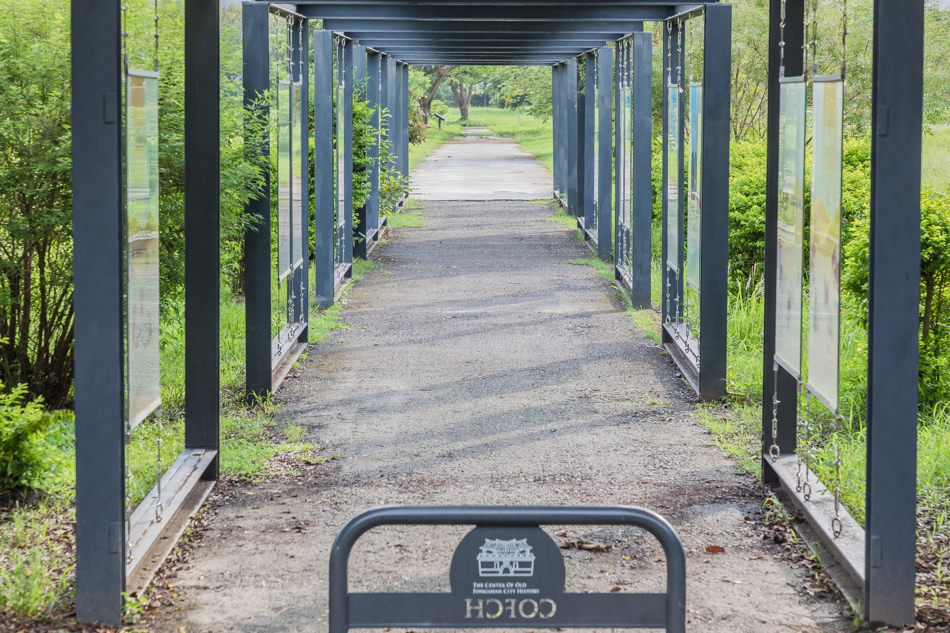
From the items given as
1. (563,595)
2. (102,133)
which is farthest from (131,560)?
(563,595)

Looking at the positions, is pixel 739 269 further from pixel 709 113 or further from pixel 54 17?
pixel 54 17

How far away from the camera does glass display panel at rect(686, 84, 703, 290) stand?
7812 millimetres

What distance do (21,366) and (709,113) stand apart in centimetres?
479

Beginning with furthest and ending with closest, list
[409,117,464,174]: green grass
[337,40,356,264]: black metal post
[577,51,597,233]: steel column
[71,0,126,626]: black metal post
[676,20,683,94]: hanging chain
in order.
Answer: [409,117,464,174]: green grass
[577,51,597,233]: steel column
[337,40,356,264]: black metal post
[676,20,683,94]: hanging chain
[71,0,126,626]: black metal post

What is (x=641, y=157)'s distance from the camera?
35.9ft

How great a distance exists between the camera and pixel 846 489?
17.7ft

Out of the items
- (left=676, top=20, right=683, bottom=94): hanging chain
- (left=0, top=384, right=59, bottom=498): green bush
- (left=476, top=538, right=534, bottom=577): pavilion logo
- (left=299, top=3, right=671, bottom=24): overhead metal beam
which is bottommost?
(left=0, top=384, right=59, bottom=498): green bush

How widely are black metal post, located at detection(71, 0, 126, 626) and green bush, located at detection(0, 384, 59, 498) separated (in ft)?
4.60

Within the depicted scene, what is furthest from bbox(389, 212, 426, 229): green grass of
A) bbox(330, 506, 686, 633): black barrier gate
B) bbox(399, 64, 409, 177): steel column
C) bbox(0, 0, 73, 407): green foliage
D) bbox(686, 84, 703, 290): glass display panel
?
bbox(330, 506, 686, 633): black barrier gate

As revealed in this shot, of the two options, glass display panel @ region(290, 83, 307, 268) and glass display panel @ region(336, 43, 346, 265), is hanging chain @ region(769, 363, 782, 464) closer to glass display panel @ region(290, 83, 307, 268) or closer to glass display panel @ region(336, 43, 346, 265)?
glass display panel @ region(290, 83, 307, 268)

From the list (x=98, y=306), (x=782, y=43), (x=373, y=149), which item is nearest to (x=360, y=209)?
(x=373, y=149)

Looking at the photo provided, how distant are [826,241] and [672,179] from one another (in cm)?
468

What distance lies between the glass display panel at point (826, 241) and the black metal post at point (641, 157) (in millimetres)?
6179

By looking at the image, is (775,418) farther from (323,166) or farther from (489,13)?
(323,166)
